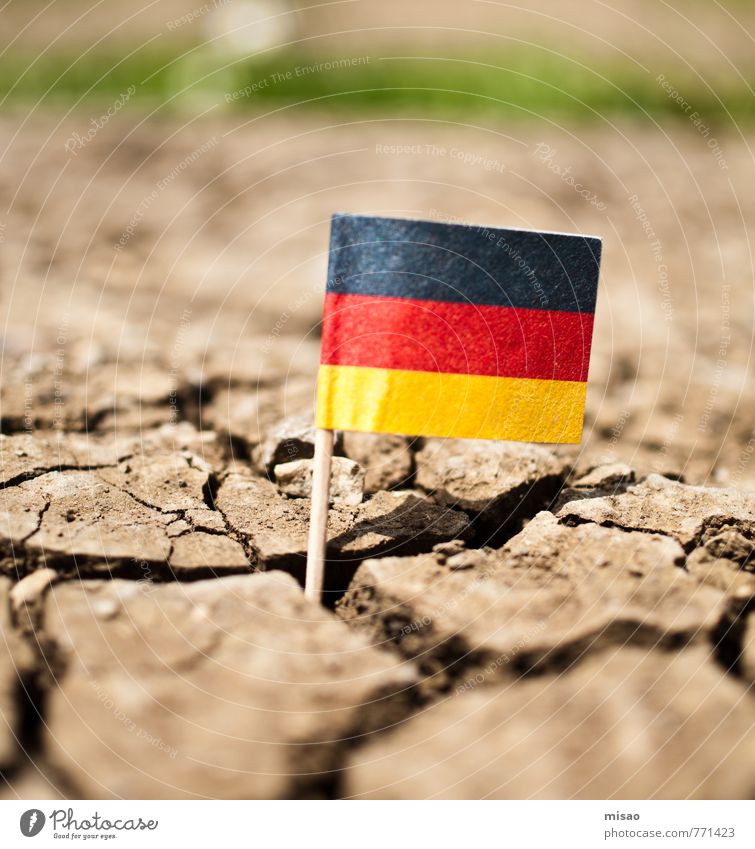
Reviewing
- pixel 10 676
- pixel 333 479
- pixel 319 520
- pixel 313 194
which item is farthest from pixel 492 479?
pixel 313 194

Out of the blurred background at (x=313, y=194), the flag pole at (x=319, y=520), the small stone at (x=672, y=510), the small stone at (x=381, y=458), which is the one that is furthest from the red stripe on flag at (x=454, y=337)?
the blurred background at (x=313, y=194)

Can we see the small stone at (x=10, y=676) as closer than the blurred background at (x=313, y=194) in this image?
Yes

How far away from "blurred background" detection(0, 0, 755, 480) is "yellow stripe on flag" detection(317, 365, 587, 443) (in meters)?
0.66

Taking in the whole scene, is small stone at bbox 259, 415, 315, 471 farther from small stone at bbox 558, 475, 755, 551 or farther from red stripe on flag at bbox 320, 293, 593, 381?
small stone at bbox 558, 475, 755, 551

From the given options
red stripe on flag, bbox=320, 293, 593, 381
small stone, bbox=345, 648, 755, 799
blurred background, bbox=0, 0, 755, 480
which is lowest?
small stone, bbox=345, 648, 755, 799

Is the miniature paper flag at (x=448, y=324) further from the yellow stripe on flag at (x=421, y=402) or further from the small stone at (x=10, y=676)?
the small stone at (x=10, y=676)

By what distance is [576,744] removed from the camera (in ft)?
4.15

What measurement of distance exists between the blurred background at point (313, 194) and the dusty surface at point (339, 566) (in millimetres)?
24

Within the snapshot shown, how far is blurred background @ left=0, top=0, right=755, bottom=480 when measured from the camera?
2.38 m

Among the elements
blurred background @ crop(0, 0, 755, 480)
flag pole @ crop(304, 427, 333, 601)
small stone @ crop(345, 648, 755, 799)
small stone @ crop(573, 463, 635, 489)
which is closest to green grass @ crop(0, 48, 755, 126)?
blurred background @ crop(0, 0, 755, 480)

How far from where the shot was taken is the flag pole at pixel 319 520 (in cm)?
147

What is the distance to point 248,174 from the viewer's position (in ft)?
12.4

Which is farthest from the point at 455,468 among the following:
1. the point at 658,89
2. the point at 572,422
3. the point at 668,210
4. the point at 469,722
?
the point at 658,89

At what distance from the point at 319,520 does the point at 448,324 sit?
1.67 ft
